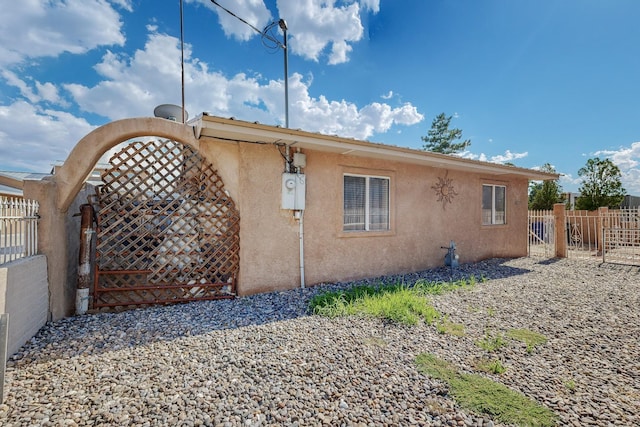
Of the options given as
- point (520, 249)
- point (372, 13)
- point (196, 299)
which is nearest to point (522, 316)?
point (196, 299)

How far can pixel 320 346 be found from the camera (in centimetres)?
414

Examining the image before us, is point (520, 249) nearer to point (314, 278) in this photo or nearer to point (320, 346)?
point (314, 278)

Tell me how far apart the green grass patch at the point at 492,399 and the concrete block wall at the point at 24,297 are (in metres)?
5.51

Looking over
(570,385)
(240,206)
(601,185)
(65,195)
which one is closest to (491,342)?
(570,385)

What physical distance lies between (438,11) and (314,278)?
11.0 metres

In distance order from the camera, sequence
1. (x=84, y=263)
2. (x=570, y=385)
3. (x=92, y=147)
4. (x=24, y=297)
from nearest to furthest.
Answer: (x=570, y=385) < (x=24, y=297) < (x=92, y=147) < (x=84, y=263)

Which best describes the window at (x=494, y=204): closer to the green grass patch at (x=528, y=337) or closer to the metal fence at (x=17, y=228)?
the green grass patch at (x=528, y=337)

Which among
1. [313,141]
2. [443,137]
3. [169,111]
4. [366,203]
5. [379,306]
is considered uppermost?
[443,137]

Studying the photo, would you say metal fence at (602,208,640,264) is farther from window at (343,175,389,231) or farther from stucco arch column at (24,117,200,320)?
stucco arch column at (24,117,200,320)

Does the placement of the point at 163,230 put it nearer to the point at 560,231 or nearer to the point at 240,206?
the point at 240,206

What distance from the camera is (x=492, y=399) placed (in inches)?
116

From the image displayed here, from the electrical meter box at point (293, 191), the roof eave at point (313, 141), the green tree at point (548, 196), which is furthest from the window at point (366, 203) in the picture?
the green tree at point (548, 196)

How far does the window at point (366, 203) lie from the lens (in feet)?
27.0

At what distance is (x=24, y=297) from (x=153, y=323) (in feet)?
5.91
